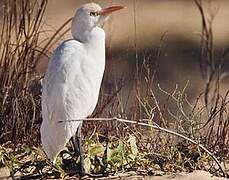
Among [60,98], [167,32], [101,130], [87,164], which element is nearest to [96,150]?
[87,164]

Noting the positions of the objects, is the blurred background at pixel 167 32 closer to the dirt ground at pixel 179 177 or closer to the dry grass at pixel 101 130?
the dry grass at pixel 101 130

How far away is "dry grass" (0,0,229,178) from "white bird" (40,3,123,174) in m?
0.22

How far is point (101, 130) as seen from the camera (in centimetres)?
529

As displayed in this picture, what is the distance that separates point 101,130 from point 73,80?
2.75 feet

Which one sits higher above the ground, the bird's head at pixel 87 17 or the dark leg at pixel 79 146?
the bird's head at pixel 87 17

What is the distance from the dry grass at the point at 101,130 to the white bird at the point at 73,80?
0.22m

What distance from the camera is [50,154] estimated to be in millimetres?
4469

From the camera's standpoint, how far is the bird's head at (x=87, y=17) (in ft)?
15.0

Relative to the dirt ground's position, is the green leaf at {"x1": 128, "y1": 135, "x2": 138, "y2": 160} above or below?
above

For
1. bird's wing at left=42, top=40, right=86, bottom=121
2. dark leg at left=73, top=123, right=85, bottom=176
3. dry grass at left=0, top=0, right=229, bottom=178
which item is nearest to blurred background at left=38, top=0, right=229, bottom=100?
dry grass at left=0, top=0, right=229, bottom=178

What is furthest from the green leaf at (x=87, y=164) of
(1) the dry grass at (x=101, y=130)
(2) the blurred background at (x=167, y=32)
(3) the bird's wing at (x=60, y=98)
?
(2) the blurred background at (x=167, y=32)

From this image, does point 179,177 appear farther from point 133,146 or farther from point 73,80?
point 73,80

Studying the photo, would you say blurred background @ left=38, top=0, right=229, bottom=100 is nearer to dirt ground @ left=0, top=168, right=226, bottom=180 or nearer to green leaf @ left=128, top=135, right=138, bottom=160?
green leaf @ left=128, top=135, right=138, bottom=160

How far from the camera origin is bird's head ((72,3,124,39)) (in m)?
4.58
